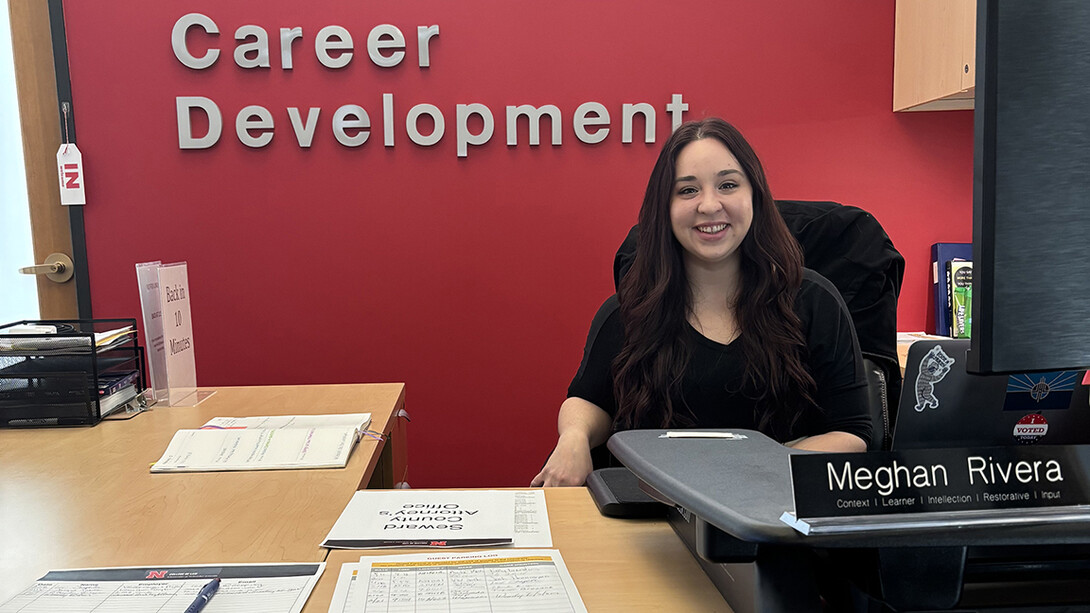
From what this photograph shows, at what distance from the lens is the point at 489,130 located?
281 centimetres

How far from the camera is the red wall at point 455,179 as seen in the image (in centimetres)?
278

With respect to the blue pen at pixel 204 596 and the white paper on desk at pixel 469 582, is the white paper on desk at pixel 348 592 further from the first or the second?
the blue pen at pixel 204 596

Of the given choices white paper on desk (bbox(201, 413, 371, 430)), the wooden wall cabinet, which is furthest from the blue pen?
the wooden wall cabinet

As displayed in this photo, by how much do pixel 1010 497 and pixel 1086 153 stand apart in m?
0.33

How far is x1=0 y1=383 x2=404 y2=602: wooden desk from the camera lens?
3.37 ft

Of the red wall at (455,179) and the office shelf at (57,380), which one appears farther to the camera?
the red wall at (455,179)

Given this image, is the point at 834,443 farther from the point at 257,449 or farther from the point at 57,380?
the point at 57,380

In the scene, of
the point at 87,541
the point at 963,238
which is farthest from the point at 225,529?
the point at 963,238

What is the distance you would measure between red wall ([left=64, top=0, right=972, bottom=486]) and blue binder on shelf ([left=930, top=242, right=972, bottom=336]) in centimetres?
7

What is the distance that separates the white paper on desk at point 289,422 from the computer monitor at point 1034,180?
142 centimetres

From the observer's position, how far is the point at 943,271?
2.95 meters

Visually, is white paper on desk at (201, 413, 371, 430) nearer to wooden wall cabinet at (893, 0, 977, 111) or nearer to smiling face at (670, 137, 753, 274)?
smiling face at (670, 137, 753, 274)

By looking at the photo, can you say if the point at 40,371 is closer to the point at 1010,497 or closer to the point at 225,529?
the point at 225,529

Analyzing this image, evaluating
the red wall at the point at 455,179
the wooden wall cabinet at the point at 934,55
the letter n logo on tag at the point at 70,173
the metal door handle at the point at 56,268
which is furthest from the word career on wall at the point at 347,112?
the wooden wall cabinet at the point at 934,55
